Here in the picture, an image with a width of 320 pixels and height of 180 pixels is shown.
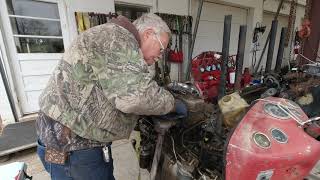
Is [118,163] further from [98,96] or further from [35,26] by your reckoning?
[35,26]

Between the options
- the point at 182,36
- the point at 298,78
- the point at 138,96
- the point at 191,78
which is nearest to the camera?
the point at 138,96

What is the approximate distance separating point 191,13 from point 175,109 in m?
5.31

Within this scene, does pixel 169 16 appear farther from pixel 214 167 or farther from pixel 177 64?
pixel 214 167

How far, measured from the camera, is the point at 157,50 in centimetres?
126

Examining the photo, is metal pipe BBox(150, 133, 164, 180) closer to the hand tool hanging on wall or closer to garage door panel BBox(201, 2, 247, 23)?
the hand tool hanging on wall

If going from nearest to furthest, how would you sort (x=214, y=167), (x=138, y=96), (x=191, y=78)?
(x=138, y=96)
(x=214, y=167)
(x=191, y=78)

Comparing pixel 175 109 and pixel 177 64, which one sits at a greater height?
pixel 175 109

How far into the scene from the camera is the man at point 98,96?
1.03 m

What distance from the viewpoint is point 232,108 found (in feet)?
3.99

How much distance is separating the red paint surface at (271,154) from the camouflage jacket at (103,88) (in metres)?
0.37

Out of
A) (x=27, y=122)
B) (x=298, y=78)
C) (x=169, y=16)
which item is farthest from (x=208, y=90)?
(x=27, y=122)

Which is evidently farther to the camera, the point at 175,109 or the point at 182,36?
the point at 182,36

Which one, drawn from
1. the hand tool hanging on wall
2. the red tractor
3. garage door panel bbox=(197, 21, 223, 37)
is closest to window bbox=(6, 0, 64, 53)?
the hand tool hanging on wall

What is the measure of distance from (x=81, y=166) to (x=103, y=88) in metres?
0.55
